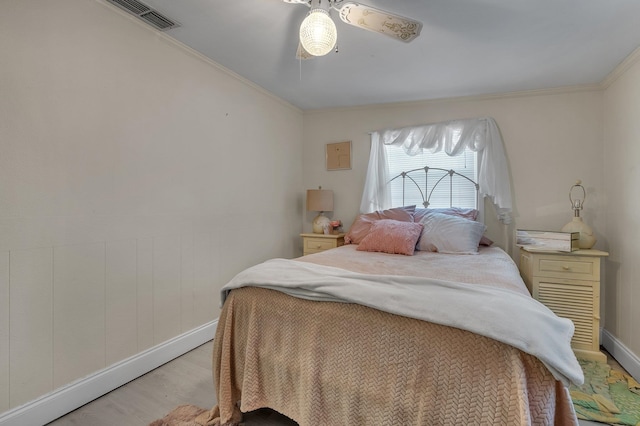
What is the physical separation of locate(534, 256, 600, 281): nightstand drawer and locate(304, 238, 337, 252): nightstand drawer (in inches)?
75.4

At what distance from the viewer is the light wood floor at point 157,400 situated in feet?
5.46

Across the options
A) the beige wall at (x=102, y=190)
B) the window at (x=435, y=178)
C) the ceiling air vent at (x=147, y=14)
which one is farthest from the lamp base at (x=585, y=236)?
the ceiling air vent at (x=147, y=14)

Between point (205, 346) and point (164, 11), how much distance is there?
2.47m

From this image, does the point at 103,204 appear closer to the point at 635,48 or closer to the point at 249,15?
the point at 249,15

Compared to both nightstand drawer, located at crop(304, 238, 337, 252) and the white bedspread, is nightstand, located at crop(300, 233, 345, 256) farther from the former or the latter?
the white bedspread

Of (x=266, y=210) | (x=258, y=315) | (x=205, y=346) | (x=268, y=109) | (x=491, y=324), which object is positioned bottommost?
(x=205, y=346)

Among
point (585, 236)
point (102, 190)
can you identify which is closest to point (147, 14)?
point (102, 190)

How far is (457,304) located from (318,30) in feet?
4.54

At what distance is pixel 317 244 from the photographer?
3.54 metres

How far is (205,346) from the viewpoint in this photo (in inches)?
101

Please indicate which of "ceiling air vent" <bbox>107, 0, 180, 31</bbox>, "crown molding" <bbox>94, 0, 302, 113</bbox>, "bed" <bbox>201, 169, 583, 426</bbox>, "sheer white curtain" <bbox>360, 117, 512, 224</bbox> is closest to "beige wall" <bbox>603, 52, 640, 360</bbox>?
"sheer white curtain" <bbox>360, 117, 512, 224</bbox>

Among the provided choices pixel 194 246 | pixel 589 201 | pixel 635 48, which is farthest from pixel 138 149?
pixel 589 201

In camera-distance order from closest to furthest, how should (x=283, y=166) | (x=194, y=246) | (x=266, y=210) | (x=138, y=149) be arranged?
(x=138, y=149)
(x=194, y=246)
(x=266, y=210)
(x=283, y=166)

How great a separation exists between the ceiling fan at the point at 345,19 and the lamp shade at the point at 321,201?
6.92ft
